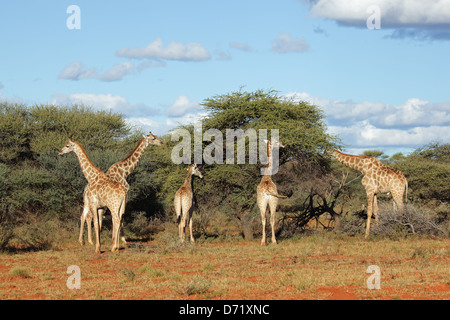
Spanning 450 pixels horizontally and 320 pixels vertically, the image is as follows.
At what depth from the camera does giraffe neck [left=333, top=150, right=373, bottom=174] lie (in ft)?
59.1

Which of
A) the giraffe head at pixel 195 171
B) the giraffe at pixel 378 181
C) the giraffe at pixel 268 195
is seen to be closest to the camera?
the giraffe at pixel 268 195

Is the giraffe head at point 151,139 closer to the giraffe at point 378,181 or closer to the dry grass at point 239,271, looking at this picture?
the dry grass at point 239,271

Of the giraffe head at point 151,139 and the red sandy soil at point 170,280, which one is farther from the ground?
the giraffe head at point 151,139

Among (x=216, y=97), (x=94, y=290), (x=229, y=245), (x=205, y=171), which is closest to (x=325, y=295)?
(x=94, y=290)

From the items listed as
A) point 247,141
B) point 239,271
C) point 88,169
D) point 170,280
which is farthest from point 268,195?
point 170,280

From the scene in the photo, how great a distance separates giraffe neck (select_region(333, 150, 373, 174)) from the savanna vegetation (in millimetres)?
550

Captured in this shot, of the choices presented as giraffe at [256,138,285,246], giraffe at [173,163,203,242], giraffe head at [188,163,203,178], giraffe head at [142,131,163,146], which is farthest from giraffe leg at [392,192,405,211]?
giraffe head at [142,131,163,146]

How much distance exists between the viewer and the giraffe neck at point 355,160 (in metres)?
18.0

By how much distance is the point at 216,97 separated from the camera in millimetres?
19078

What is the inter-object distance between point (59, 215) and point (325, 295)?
14.2 m

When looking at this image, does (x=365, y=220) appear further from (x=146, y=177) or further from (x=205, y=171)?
(x=146, y=177)

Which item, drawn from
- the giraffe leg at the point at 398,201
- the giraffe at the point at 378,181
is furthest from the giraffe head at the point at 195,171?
the giraffe leg at the point at 398,201

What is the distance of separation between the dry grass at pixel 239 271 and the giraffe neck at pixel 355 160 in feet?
7.96

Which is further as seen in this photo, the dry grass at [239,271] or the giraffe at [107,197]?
the giraffe at [107,197]
